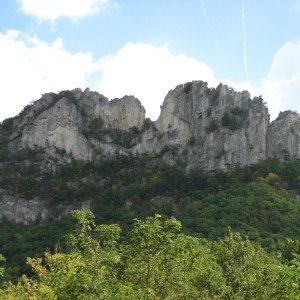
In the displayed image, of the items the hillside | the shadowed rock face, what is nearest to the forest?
the hillside

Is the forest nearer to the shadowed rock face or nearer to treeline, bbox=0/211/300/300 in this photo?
treeline, bbox=0/211/300/300

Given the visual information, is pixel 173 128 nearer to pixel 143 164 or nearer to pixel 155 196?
pixel 143 164

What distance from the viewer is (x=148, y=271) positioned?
17047 millimetres

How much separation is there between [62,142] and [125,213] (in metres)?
25.9

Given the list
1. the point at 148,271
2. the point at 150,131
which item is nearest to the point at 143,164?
the point at 150,131

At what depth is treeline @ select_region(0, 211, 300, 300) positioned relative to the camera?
1454 centimetres

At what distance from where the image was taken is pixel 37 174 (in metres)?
99.4

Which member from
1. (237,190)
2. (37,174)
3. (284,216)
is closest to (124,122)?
(37,174)

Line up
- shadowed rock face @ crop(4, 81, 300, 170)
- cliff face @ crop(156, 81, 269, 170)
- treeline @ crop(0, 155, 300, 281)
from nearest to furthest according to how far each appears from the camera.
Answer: treeline @ crop(0, 155, 300, 281) → cliff face @ crop(156, 81, 269, 170) → shadowed rock face @ crop(4, 81, 300, 170)

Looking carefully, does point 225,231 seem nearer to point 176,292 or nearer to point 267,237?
point 267,237

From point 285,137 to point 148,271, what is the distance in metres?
76.2

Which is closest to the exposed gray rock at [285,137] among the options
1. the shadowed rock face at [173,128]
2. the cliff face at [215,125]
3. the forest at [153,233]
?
the shadowed rock face at [173,128]

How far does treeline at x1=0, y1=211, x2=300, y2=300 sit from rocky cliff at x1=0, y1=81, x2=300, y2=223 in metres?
67.9

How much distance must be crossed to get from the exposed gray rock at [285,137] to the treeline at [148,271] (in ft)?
228
